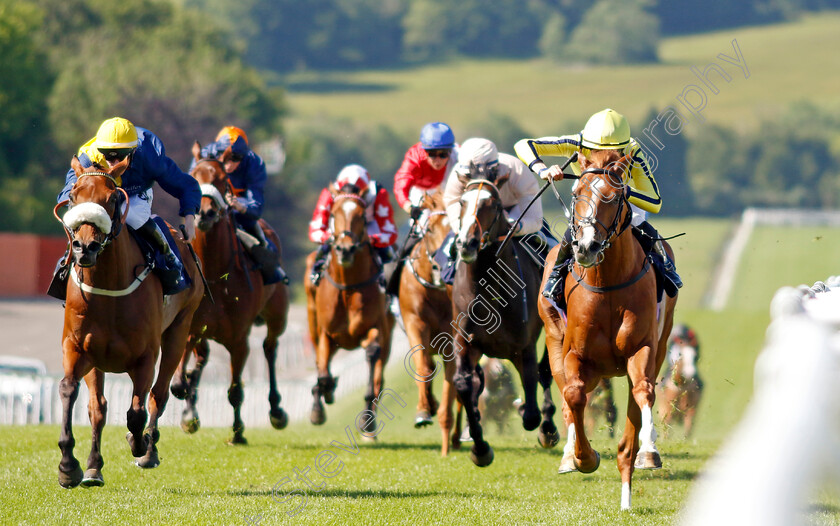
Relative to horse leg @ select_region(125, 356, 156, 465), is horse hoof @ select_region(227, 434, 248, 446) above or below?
below

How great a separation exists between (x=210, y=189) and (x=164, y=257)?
1.74m

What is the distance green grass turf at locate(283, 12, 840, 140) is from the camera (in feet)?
291

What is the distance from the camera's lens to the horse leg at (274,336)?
11359mm

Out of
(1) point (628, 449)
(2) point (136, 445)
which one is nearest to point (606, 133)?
(1) point (628, 449)

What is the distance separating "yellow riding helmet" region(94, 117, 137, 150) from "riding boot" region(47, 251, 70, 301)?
738 mm

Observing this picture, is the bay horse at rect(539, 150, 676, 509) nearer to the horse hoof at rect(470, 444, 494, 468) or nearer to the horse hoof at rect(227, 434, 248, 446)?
the horse hoof at rect(470, 444, 494, 468)

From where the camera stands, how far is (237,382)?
34.2 ft

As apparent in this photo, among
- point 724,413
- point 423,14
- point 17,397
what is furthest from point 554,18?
point 17,397

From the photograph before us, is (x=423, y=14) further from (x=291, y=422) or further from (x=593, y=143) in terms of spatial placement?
(x=593, y=143)

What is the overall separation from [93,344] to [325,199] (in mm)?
4782

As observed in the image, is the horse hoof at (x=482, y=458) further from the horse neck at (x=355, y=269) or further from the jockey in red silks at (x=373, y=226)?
the jockey in red silks at (x=373, y=226)

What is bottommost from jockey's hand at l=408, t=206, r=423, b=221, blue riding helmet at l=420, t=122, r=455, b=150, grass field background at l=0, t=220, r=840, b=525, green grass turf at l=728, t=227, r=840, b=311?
grass field background at l=0, t=220, r=840, b=525

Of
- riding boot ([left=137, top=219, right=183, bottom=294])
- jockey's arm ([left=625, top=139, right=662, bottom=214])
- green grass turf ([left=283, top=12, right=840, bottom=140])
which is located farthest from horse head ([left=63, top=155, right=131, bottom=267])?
green grass turf ([left=283, top=12, right=840, bottom=140])

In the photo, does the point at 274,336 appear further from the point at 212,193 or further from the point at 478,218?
the point at 478,218
